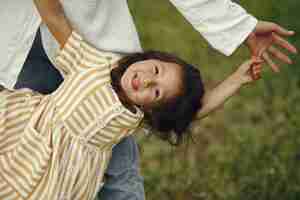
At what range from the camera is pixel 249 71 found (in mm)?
2139

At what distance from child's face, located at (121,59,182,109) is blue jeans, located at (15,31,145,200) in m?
0.22

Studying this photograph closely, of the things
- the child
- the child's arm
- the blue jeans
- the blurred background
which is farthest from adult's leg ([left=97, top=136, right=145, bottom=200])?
the blurred background

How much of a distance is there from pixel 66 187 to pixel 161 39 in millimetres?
2115

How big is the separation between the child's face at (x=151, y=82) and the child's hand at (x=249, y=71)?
7.1 inches

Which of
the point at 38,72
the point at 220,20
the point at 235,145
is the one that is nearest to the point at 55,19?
the point at 38,72

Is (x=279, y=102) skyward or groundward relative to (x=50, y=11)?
groundward

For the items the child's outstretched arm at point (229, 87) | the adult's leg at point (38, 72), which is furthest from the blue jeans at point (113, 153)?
the child's outstretched arm at point (229, 87)

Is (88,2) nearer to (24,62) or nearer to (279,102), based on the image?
(24,62)

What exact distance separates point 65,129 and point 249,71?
22.4 inches

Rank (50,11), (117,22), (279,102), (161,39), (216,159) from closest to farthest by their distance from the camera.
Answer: (50,11) → (117,22) → (216,159) → (279,102) → (161,39)

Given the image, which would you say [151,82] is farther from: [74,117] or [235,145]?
[235,145]

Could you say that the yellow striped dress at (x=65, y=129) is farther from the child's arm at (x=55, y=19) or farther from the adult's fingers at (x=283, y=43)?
the adult's fingers at (x=283, y=43)

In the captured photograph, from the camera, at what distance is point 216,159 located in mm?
3244

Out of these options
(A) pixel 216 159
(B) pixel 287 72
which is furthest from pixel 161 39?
(A) pixel 216 159
